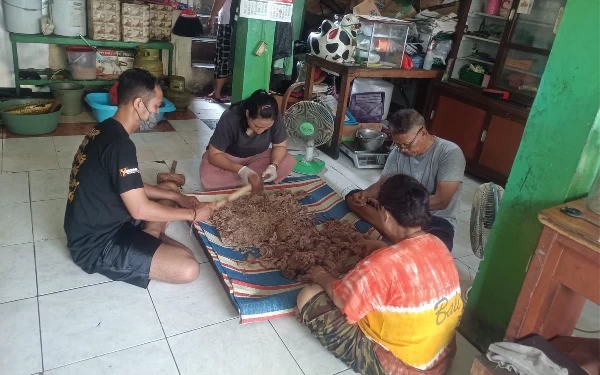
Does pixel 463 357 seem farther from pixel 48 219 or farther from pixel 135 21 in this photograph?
pixel 135 21

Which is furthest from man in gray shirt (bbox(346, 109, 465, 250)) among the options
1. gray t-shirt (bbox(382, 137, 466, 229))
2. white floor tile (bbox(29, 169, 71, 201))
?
white floor tile (bbox(29, 169, 71, 201))

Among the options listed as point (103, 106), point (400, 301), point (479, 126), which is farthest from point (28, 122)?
point (479, 126)

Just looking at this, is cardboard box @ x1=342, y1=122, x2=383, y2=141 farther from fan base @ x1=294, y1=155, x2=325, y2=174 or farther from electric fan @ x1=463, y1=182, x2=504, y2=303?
electric fan @ x1=463, y1=182, x2=504, y2=303

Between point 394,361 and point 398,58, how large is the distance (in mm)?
3613

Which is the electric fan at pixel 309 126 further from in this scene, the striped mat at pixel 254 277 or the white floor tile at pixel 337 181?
the striped mat at pixel 254 277

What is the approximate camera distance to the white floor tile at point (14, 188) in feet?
10.4

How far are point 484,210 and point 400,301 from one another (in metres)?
0.82

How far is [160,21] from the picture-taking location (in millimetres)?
5453

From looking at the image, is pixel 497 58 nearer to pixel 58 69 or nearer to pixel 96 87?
pixel 96 87

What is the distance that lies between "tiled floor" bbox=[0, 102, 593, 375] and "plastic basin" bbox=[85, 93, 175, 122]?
1872mm

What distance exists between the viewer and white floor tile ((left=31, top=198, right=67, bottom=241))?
281cm

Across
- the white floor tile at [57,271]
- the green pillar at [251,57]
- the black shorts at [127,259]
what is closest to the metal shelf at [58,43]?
the green pillar at [251,57]

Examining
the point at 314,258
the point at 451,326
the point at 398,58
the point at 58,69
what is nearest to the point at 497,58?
the point at 398,58

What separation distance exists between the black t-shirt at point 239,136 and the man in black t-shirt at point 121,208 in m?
0.97
